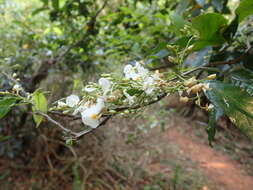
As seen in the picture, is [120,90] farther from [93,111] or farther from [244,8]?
[244,8]

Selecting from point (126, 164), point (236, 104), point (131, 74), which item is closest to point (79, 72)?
point (126, 164)

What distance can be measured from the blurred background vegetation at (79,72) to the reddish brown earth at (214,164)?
33cm

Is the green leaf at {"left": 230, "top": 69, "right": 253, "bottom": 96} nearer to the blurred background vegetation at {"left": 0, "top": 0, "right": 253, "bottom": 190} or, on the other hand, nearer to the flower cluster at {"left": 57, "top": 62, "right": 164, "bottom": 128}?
the flower cluster at {"left": 57, "top": 62, "right": 164, "bottom": 128}

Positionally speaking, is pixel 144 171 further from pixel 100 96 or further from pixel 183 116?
pixel 183 116

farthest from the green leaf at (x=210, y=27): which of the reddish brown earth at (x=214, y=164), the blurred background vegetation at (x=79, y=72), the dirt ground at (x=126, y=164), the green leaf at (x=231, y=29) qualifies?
the reddish brown earth at (x=214, y=164)

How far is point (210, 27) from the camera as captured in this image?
1.49 feet

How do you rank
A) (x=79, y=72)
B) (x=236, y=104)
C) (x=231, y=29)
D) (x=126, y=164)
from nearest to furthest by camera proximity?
(x=236, y=104) < (x=231, y=29) < (x=79, y=72) < (x=126, y=164)

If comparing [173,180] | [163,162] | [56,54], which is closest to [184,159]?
[163,162]

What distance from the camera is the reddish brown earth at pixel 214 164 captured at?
2805 mm

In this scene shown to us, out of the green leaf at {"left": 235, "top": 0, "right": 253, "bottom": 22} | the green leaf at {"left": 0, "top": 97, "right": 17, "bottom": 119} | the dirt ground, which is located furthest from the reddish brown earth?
the green leaf at {"left": 0, "top": 97, "right": 17, "bottom": 119}

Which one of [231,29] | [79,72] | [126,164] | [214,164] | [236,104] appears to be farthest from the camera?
[214,164]

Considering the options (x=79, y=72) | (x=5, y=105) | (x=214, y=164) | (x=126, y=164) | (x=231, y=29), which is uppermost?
(x=231, y=29)

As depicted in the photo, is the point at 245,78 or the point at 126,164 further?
the point at 126,164

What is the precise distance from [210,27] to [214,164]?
10.6 feet
